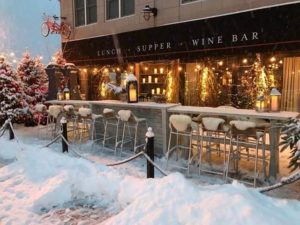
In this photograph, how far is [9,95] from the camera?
441 inches

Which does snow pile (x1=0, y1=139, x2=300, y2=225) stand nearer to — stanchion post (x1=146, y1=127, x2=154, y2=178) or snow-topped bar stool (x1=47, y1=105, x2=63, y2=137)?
stanchion post (x1=146, y1=127, x2=154, y2=178)

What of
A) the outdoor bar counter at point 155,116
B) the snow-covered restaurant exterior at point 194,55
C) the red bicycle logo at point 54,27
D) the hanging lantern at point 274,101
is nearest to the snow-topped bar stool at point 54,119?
the snow-covered restaurant exterior at point 194,55

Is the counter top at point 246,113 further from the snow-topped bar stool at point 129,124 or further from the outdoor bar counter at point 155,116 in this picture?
the snow-topped bar stool at point 129,124

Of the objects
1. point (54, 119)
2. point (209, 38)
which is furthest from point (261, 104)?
point (54, 119)

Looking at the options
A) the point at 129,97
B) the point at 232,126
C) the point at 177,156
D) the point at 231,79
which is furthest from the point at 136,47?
the point at 232,126

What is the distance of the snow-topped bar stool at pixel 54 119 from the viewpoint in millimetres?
8828

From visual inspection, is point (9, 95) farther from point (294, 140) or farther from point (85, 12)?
point (294, 140)

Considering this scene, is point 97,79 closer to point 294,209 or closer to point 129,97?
point 129,97

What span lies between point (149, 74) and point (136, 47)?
129 cm

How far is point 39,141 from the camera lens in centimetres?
903

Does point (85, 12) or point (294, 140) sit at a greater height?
point (85, 12)

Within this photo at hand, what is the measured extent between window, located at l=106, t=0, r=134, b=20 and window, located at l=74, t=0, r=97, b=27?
0.96 metres

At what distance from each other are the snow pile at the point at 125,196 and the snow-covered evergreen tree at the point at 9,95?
4851mm

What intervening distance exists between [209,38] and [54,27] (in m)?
8.51
